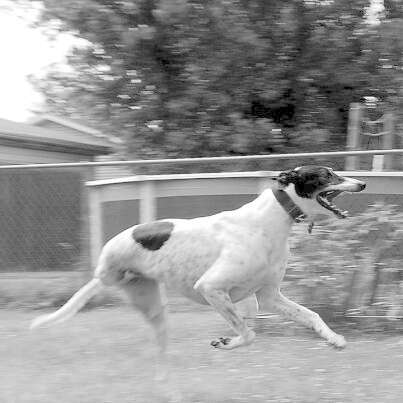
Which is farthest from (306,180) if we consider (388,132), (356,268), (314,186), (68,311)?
(388,132)

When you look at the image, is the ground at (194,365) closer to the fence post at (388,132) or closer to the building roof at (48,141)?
the fence post at (388,132)

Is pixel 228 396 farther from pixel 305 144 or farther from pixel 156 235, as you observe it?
pixel 305 144

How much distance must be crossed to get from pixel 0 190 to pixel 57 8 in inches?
305

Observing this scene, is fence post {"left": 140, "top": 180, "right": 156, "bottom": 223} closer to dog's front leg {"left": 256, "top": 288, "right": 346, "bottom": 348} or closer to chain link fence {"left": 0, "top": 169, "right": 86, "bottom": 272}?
chain link fence {"left": 0, "top": 169, "right": 86, "bottom": 272}

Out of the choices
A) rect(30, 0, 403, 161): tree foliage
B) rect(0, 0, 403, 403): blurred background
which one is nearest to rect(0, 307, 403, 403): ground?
rect(0, 0, 403, 403): blurred background

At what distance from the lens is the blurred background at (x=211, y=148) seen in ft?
21.7

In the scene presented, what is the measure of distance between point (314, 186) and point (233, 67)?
34.1ft

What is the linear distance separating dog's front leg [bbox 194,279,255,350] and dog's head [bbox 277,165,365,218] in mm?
753

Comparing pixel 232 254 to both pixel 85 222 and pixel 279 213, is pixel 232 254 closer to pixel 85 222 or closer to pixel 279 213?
pixel 279 213

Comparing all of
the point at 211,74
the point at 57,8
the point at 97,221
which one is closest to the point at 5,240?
the point at 97,221

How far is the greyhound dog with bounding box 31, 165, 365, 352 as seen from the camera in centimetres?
451

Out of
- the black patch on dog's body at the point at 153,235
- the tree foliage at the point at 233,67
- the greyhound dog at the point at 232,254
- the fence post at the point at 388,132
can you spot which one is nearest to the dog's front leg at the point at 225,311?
the greyhound dog at the point at 232,254

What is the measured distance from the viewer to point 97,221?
8.35 meters

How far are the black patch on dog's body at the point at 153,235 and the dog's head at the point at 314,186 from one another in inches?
30.8
